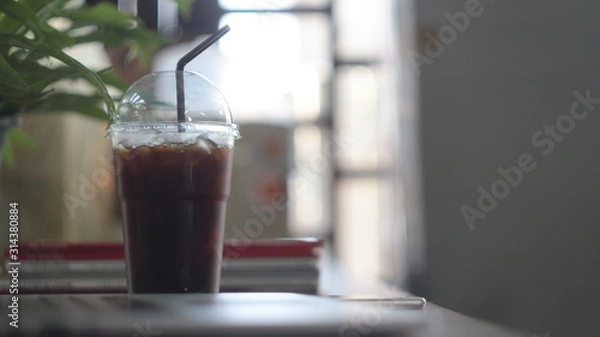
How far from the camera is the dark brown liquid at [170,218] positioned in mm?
601

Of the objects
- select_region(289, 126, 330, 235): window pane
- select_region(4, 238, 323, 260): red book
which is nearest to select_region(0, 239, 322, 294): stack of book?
select_region(4, 238, 323, 260): red book

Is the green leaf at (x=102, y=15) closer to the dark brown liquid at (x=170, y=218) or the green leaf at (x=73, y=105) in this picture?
the green leaf at (x=73, y=105)

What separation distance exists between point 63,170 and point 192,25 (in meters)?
0.56

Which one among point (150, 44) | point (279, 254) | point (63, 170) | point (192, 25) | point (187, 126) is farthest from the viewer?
point (63, 170)

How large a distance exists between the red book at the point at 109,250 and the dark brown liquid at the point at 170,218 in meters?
0.12

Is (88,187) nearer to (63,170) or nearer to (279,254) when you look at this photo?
(63,170)

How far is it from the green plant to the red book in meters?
0.15

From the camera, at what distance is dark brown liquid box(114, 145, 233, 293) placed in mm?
601

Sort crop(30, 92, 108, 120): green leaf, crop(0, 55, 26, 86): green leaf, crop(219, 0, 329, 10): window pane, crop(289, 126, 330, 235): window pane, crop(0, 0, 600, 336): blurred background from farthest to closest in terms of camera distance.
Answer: crop(289, 126, 330, 235): window pane → crop(219, 0, 329, 10): window pane → crop(0, 0, 600, 336): blurred background → crop(30, 92, 108, 120): green leaf → crop(0, 55, 26, 86): green leaf

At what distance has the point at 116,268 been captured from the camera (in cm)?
73

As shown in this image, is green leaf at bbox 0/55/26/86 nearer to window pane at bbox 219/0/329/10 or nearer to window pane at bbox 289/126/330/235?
window pane at bbox 219/0/329/10

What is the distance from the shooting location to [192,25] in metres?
1.86

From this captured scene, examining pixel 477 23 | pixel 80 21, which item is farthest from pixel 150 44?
→ pixel 477 23

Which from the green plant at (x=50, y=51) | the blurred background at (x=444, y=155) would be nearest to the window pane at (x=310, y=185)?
the blurred background at (x=444, y=155)
